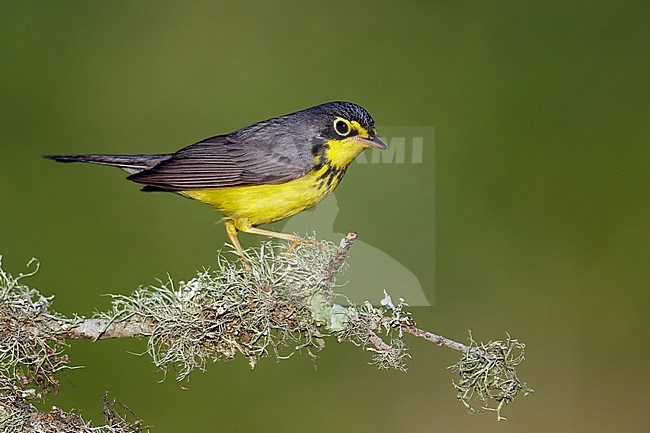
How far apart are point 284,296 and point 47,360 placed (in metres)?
0.72

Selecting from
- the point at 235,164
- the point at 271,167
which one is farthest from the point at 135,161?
the point at 271,167

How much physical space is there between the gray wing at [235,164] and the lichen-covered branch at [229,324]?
485 mm

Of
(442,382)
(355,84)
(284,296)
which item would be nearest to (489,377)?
(284,296)

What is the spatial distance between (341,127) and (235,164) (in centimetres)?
42

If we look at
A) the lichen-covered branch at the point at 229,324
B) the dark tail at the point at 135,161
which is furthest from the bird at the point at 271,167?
the lichen-covered branch at the point at 229,324

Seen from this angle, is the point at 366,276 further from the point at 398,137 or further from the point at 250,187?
the point at 398,137

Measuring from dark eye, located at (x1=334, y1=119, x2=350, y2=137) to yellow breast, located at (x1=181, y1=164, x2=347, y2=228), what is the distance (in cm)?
13

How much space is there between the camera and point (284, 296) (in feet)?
8.20

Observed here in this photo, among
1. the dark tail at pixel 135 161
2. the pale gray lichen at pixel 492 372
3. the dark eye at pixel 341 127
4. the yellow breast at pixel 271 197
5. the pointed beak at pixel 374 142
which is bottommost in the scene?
the pale gray lichen at pixel 492 372

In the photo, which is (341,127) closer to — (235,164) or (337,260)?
(235,164)

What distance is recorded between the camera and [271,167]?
9.91 ft

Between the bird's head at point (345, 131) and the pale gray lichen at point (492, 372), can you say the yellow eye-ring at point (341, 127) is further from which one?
the pale gray lichen at point (492, 372)

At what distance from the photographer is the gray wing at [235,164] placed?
296 centimetres

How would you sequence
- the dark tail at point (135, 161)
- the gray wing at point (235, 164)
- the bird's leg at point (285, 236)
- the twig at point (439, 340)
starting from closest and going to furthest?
the twig at point (439, 340)
the bird's leg at point (285, 236)
the gray wing at point (235, 164)
the dark tail at point (135, 161)
